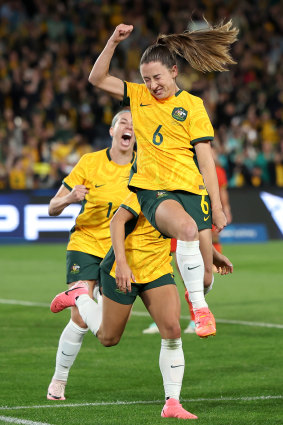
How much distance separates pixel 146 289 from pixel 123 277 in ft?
0.88

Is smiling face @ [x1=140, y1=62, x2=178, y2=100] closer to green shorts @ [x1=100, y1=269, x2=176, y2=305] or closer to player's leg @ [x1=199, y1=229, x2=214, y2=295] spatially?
player's leg @ [x1=199, y1=229, x2=214, y2=295]

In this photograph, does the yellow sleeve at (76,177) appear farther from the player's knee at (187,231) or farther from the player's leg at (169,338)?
the player's knee at (187,231)

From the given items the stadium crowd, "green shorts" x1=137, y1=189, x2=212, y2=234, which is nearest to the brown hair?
"green shorts" x1=137, y1=189, x2=212, y2=234

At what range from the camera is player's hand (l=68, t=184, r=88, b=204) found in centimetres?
736

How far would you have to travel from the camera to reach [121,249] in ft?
20.8

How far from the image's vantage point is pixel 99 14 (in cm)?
2905

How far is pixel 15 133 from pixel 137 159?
16.7m

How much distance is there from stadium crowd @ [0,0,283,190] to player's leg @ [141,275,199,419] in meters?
15.1

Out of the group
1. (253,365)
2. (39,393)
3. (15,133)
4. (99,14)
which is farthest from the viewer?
(99,14)

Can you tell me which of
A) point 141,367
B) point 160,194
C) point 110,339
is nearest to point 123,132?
point 160,194

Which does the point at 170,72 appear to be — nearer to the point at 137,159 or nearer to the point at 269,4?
the point at 137,159

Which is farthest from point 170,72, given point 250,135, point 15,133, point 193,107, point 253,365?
point 250,135

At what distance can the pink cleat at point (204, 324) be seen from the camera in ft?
19.5

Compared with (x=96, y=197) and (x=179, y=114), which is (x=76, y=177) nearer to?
(x=96, y=197)
